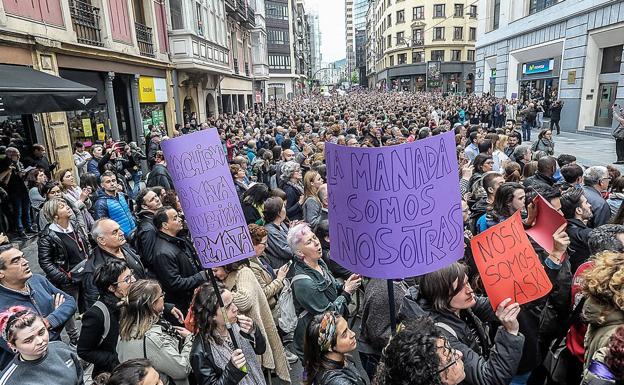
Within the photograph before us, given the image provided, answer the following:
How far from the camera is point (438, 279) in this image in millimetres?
2359

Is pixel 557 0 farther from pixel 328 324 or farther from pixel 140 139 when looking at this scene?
pixel 328 324

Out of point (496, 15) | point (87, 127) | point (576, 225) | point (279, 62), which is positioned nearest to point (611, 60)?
point (496, 15)

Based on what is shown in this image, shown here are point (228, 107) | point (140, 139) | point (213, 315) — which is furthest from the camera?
point (228, 107)

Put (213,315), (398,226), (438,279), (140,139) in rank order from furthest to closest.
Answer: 1. (140,139)
2. (213,315)
3. (438,279)
4. (398,226)

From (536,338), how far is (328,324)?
54.8 inches

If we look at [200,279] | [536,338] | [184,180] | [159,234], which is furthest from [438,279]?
[159,234]

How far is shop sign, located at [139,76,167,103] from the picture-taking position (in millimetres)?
15133

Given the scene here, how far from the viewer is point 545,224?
9.07 feet

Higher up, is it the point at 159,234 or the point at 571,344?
the point at 159,234

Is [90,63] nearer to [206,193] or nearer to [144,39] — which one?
[144,39]

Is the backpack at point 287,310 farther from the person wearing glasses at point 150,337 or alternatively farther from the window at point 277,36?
the window at point 277,36

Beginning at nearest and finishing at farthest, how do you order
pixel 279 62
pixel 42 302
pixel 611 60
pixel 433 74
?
1. pixel 42 302
2. pixel 611 60
3. pixel 433 74
4. pixel 279 62

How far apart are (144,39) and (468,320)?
16153 millimetres

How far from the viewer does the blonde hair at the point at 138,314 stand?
101 inches
